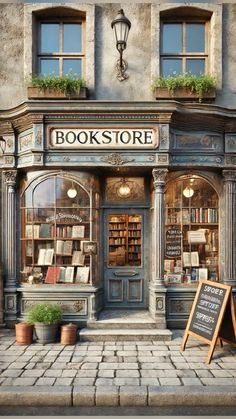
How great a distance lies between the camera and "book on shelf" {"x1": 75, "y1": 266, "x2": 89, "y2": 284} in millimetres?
7699

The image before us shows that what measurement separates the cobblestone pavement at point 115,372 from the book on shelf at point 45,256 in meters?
1.77

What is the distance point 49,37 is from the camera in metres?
8.32

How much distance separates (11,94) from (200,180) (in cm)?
499

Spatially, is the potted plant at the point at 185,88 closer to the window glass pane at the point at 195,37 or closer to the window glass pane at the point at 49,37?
the window glass pane at the point at 195,37

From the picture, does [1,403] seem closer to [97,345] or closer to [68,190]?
[97,345]

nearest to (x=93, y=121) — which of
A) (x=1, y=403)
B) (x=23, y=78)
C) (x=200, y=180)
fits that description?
(x=23, y=78)

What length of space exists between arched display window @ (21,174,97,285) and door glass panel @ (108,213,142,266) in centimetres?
76

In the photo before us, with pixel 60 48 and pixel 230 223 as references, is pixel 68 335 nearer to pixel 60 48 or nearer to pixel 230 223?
pixel 230 223

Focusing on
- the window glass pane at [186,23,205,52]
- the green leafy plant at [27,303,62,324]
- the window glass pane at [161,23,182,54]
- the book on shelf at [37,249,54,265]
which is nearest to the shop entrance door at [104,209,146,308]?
the book on shelf at [37,249,54,265]

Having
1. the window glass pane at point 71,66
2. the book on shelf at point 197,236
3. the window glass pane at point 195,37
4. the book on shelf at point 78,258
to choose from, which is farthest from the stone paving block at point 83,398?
the window glass pane at point 195,37

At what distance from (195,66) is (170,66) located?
0.62 meters

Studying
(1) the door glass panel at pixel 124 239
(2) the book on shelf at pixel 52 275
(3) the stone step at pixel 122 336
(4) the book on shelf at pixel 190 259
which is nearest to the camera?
(3) the stone step at pixel 122 336

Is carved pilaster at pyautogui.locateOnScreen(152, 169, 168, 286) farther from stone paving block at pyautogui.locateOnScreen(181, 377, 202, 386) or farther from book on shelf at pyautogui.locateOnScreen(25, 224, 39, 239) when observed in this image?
book on shelf at pyautogui.locateOnScreen(25, 224, 39, 239)

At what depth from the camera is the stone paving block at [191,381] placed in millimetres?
5066
